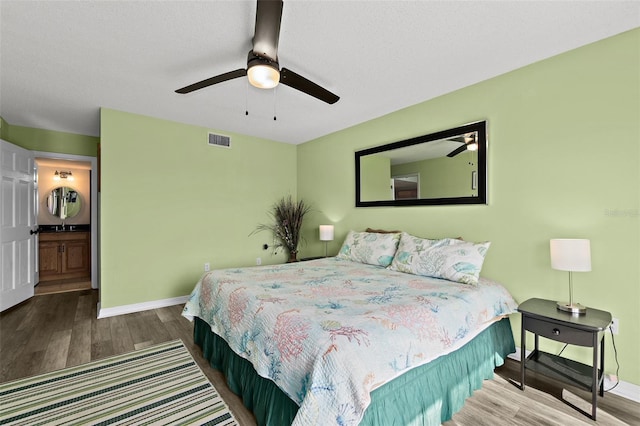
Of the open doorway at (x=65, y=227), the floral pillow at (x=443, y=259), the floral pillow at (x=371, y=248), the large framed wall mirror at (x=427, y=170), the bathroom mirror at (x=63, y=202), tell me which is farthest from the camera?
the bathroom mirror at (x=63, y=202)

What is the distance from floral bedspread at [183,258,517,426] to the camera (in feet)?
4.18

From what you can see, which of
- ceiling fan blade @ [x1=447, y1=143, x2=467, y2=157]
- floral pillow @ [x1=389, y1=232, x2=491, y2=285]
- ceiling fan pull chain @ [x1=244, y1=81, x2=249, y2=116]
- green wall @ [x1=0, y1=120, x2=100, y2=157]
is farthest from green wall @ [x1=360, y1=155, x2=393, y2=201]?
green wall @ [x1=0, y1=120, x2=100, y2=157]

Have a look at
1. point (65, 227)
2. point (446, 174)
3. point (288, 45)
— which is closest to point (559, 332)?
point (446, 174)

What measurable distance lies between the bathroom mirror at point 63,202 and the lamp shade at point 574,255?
7.77m

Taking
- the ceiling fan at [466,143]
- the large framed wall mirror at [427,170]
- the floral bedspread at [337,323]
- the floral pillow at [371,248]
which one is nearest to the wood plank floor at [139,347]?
the floral bedspread at [337,323]

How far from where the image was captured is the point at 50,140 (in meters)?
4.39

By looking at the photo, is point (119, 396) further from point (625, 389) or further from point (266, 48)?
point (625, 389)

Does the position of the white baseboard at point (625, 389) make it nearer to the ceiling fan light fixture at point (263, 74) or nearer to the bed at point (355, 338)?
the bed at point (355, 338)

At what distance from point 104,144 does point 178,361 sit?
9.12ft

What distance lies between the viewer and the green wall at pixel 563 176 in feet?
6.66

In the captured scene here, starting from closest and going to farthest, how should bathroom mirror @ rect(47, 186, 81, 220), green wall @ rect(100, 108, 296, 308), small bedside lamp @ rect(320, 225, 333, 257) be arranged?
green wall @ rect(100, 108, 296, 308) → small bedside lamp @ rect(320, 225, 333, 257) → bathroom mirror @ rect(47, 186, 81, 220)

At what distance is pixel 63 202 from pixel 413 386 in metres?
7.14

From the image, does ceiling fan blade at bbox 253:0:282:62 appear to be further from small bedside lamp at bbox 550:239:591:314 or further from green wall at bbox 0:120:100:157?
green wall at bbox 0:120:100:157

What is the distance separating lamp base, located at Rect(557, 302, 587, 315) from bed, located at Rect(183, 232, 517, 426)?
1.24ft
